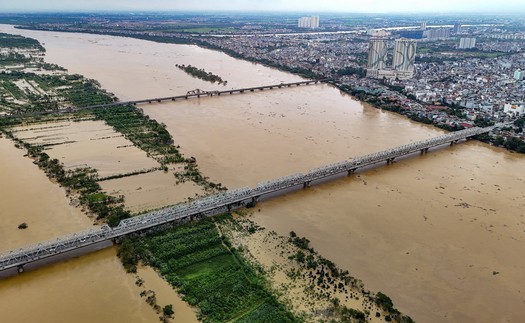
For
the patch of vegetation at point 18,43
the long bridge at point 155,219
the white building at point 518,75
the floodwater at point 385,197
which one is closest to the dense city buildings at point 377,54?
the floodwater at point 385,197

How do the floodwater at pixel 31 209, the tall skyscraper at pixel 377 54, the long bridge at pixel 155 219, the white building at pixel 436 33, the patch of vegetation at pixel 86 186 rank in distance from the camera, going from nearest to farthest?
the long bridge at pixel 155 219 < the floodwater at pixel 31 209 < the patch of vegetation at pixel 86 186 < the tall skyscraper at pixel 377 54 < the white building at pixel 436 33

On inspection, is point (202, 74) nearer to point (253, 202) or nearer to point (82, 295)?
point (253, 202)

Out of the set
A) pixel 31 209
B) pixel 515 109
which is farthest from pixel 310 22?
pixel 31 209

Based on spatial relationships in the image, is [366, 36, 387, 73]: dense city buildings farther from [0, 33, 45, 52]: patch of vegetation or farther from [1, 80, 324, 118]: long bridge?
[0, 33, 45, 52]: patch of vegetation

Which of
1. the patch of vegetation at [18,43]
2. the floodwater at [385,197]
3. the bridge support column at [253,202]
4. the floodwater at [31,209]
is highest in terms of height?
the patch of vegetation at [18,43]

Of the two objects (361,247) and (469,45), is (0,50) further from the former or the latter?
(469,45)

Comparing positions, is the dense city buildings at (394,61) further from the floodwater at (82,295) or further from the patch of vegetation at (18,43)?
the patch of vegetation at (18,43)

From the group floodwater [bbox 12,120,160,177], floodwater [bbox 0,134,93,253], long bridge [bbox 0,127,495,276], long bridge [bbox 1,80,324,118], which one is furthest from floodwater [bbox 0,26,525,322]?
floodwater [bbox 0,134,93,253]
